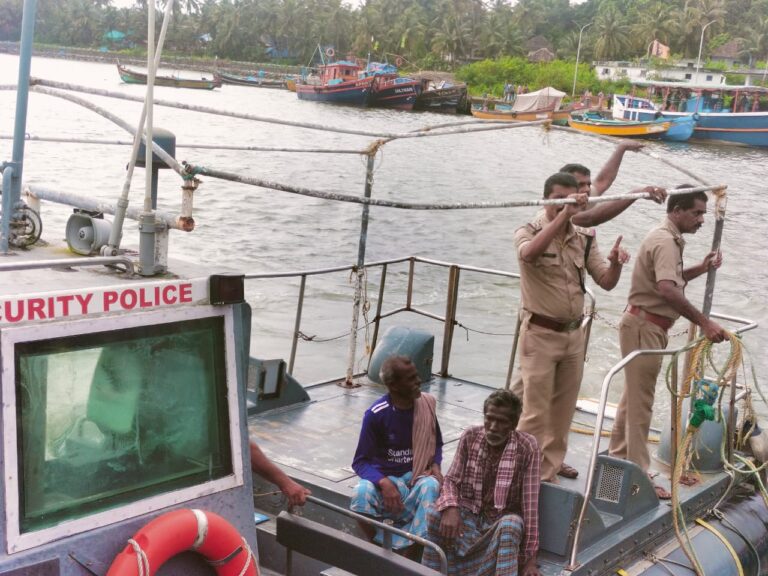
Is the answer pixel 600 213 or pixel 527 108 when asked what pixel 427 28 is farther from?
pixel 600 213

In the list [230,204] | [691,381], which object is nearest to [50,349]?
[691,381]

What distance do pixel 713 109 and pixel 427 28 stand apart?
1691 inches

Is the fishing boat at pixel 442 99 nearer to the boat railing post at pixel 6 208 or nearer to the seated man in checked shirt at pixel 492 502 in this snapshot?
the seated man in checked shirt at pixel 492 502

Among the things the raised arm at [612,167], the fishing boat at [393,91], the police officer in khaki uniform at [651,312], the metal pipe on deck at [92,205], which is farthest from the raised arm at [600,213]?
the fishing boat at [393,91]

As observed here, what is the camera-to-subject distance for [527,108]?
60.4 meters

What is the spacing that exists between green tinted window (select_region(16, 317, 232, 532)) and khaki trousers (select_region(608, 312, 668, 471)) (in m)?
2.98

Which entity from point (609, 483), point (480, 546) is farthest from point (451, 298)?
point (480, 546)

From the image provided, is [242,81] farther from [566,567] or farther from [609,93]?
[566,567]

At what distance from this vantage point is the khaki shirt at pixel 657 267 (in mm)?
5570

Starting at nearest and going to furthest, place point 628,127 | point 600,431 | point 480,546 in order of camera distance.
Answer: point 480,546 < point 600,431 < point 628,127

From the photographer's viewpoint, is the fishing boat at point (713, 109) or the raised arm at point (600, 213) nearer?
the raised arm at point (600, 213)

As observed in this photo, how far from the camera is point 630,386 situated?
5.84 m

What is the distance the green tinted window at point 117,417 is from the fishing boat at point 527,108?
182ft

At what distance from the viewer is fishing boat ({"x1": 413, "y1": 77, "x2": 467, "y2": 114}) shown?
65.1m
